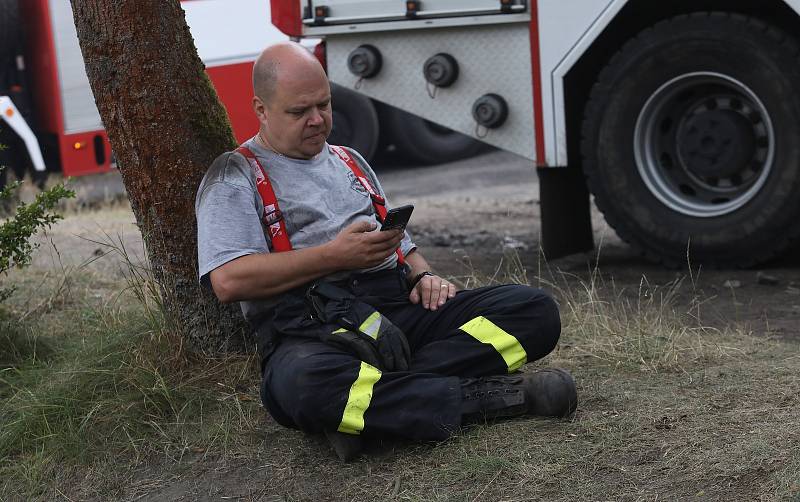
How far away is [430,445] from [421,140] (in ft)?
29.6

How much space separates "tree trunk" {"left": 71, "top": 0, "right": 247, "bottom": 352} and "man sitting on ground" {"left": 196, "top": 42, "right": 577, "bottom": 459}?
40 centimetres

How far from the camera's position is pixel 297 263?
3463mm

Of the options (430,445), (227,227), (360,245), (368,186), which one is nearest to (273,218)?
(227,227)

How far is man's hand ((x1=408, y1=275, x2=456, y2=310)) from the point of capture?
378 cm

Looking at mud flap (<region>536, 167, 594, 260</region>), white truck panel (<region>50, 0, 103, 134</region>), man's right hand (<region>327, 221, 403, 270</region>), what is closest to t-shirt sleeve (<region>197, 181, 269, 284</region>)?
man's right hand (<region>327, 221, 403, 270</region>)

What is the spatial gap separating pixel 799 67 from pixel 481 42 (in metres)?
1.51

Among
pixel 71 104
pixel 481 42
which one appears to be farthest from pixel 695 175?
pixel 71 104

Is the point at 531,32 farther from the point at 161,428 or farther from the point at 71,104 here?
the point at 71,104

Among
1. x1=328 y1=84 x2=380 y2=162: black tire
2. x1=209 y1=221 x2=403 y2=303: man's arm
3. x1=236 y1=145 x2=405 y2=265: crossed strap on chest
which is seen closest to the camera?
x1=209 y1=221 x2=403 y2=303: man's arm

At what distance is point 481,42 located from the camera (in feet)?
19.5

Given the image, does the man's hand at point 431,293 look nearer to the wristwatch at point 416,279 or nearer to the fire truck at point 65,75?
the wristwatch at point 416,279

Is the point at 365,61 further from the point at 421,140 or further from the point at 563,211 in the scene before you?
the point at 421,140

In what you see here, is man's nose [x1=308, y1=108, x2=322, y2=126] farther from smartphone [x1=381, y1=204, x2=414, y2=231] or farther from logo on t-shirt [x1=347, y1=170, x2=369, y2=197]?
smartphone [x1=381, y1=204, x2=414, y2=231]

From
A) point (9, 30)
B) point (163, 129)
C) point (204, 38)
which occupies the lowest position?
point (163, 129)
